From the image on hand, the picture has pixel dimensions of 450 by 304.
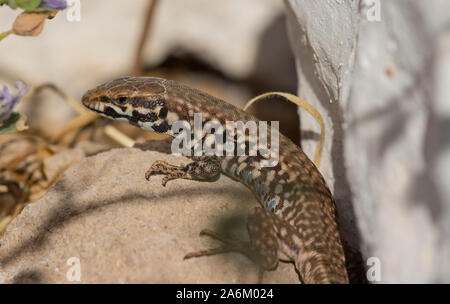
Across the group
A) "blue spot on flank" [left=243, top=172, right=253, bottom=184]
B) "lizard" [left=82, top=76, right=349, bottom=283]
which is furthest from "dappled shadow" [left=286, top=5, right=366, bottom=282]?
"blue spot on flank" [left=243, top=172, right=253, bottom=184]

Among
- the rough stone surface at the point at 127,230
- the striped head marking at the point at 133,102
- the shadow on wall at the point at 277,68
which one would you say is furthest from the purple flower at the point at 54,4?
the shadow on wall at the point at 277,68

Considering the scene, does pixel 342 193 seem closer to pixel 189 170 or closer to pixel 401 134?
pixel 189 170

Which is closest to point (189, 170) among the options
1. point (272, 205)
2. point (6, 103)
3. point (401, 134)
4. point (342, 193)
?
point (272, 205)

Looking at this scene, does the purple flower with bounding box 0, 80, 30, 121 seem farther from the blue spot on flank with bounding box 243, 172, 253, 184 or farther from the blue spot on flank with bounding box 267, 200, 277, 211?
the blue spot on flank with bounding box 267, 200, 277, 211

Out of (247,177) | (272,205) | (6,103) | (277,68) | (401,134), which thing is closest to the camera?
(401,134)

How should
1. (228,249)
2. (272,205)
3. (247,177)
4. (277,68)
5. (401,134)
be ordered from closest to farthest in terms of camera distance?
(401,134), (228,249), (272,205), (247,177), (277,68)

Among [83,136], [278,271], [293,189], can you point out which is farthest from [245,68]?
Result: [278,271]

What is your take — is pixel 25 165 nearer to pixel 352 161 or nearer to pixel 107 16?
pixel 107 16
